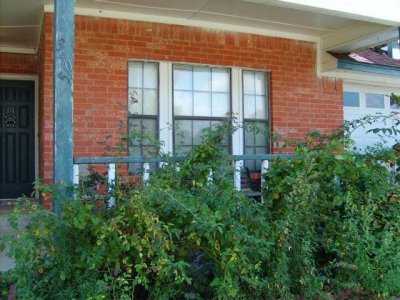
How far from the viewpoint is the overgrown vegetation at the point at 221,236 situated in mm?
3186

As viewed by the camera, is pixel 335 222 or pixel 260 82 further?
pixel 260 82

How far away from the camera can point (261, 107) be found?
734 cm

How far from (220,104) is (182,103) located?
63 cm

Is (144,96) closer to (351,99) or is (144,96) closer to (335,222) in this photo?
(335,222)

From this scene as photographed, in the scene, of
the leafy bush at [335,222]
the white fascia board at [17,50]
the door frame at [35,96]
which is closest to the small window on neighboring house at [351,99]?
the leafy bush at [335,222]

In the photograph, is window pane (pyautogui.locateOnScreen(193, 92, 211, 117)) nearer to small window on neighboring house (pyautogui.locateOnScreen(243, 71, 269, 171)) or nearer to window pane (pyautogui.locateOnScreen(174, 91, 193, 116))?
window pane (pyautogui.locateOnScreen(174, 91, 193, 116))

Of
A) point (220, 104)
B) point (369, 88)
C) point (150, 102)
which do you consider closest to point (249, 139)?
point (220, 104)

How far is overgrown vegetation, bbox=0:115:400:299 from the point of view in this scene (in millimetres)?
3186

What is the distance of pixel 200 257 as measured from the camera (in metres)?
3.68

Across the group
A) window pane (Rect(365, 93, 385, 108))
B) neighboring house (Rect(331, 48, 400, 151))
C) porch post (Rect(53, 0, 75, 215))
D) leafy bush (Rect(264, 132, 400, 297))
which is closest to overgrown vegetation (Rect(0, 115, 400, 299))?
leafy bush (Rect(264, 132, 400, 297))

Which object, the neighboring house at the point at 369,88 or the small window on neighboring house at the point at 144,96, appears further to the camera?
the neighboring house at the point at 369,88

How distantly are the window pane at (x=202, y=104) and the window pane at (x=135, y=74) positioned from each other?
0.86 meters

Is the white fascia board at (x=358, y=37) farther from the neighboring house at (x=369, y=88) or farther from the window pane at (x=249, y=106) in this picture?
the window pane at (x=249, y=106)

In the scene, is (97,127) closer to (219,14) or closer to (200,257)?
(219,14)
